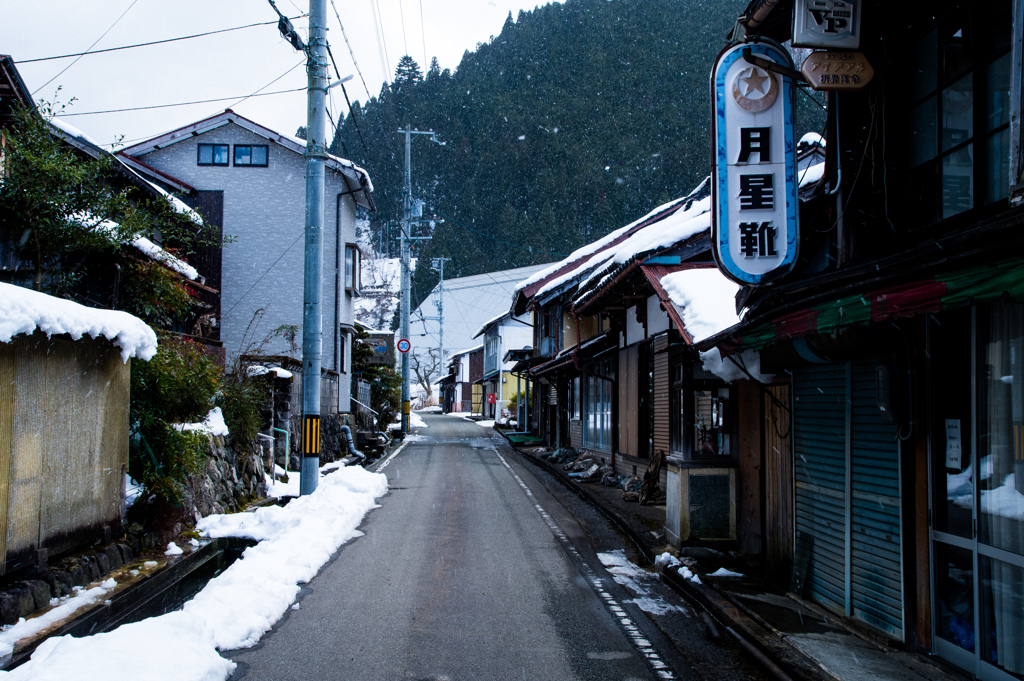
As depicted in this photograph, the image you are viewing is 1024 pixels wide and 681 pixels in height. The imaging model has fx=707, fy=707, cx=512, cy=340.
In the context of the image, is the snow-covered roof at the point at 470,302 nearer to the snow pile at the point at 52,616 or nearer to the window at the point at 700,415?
the window at the point at 700,415

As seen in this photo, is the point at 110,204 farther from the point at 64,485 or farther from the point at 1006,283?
the point at 1006,283

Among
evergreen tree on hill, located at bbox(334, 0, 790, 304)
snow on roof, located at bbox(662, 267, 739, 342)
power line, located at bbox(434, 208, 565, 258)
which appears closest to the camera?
snow on roof, located at bbox(662, 267, 739, 342)

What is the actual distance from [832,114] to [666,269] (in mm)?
4232

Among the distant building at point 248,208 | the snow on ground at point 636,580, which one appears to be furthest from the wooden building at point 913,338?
the distant building at point 248,208

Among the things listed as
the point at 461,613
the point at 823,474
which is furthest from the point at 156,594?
the point at 823,474

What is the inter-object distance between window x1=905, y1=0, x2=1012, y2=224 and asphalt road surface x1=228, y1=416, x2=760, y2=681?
4056 mm

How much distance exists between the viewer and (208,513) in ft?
35.3

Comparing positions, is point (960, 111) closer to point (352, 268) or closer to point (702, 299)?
point (702, 299)

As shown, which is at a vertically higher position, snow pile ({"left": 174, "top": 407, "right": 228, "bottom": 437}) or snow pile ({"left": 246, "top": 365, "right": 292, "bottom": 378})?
snow pile ({"left": 246, "top": 365, "right": 292, "bottom": 378})

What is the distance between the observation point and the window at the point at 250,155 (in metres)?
25.3

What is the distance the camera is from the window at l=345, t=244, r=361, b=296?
89.4 ft

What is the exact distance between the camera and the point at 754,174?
6.70m

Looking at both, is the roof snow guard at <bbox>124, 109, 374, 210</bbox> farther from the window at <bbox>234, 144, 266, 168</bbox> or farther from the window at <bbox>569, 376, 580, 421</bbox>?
the window at <bbox>569, 376, 580, 421</bbox>

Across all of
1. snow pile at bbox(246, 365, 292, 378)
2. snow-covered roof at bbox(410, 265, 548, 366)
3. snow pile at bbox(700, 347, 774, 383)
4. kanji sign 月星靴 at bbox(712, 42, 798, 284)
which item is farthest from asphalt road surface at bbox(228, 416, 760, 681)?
snow-covered roof at bbox(410, 265, 548, 366)
